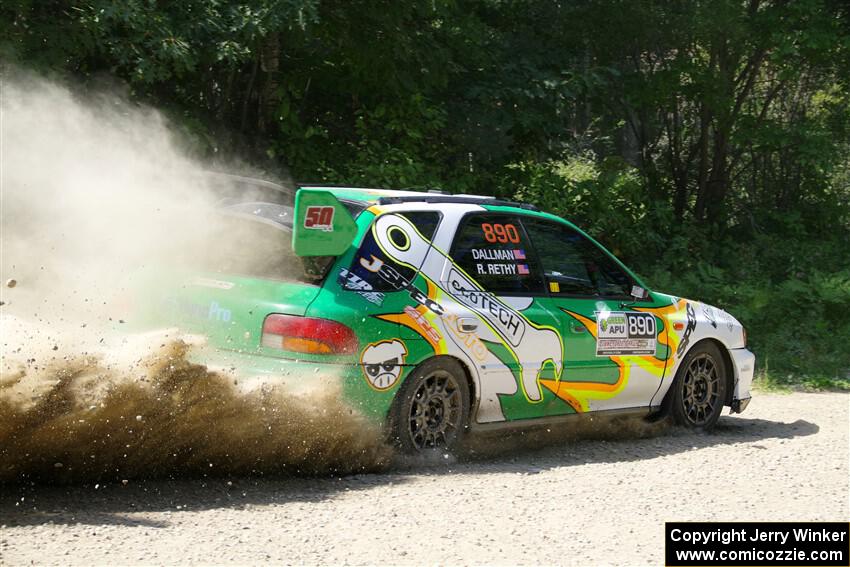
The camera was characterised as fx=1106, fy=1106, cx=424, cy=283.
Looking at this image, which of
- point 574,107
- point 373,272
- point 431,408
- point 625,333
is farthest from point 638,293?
point 574,107

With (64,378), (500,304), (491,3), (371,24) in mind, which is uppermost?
(491,3)

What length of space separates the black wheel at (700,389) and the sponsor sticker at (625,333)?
54cm

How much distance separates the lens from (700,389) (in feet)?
29.1

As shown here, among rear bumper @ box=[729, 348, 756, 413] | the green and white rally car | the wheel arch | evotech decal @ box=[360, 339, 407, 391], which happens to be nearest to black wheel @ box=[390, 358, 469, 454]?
the green and white rally car

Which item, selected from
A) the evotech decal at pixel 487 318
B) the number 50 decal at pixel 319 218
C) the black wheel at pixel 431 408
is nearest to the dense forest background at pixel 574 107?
the evotech decal at pixel 487 318

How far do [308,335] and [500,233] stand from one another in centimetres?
173

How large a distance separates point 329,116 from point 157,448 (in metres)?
8.88

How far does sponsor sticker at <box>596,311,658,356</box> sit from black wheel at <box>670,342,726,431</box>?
1.77ft

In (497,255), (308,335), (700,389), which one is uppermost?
(497,255)

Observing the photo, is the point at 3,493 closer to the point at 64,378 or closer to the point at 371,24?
the point at 64,378

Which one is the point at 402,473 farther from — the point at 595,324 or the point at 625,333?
the point at 625,333

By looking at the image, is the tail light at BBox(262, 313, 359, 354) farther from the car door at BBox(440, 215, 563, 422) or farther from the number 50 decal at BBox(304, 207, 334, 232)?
the car door at BBox(440, 215, 563, 422)

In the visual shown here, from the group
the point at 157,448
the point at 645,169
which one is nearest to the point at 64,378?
the point at 157,448

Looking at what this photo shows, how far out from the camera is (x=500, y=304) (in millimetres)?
7219
